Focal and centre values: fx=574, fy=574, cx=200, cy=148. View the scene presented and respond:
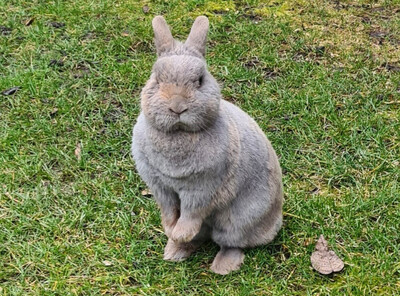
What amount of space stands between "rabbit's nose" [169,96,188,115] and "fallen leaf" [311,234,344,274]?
1.50 m

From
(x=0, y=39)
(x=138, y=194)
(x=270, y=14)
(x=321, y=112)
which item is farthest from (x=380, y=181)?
(x=0, y=39)

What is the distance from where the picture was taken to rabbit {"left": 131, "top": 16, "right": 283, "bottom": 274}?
2.90m

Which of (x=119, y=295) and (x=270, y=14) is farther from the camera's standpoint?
(x=270, y=14)

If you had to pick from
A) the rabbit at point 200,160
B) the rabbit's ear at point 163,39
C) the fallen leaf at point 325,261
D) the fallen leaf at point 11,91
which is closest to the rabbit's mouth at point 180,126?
the rabbit at point 200,160

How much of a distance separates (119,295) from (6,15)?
412 centimetres

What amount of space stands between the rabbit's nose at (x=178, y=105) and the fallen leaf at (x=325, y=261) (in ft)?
4.92

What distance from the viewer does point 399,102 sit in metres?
5.21

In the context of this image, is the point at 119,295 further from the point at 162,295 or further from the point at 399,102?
the point at 399,102

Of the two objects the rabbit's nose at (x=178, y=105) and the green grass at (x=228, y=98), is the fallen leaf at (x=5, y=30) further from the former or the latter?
the rabbit's nose at (x=178, y=105)

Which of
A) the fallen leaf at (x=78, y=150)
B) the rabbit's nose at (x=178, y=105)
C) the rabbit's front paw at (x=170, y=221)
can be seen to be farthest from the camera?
the fallen leaf at (x=78, y=150)

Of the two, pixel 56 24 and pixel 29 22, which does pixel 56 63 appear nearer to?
pixel 56 24

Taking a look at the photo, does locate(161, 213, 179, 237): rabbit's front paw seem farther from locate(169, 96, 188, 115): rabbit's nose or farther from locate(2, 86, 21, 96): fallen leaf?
locate(2, 86, 21, 96): fallen leaf

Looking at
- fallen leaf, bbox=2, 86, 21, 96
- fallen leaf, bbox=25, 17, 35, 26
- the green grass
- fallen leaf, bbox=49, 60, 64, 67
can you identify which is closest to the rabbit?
the green grass

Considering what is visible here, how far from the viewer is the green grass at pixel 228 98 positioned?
3.67 metres
